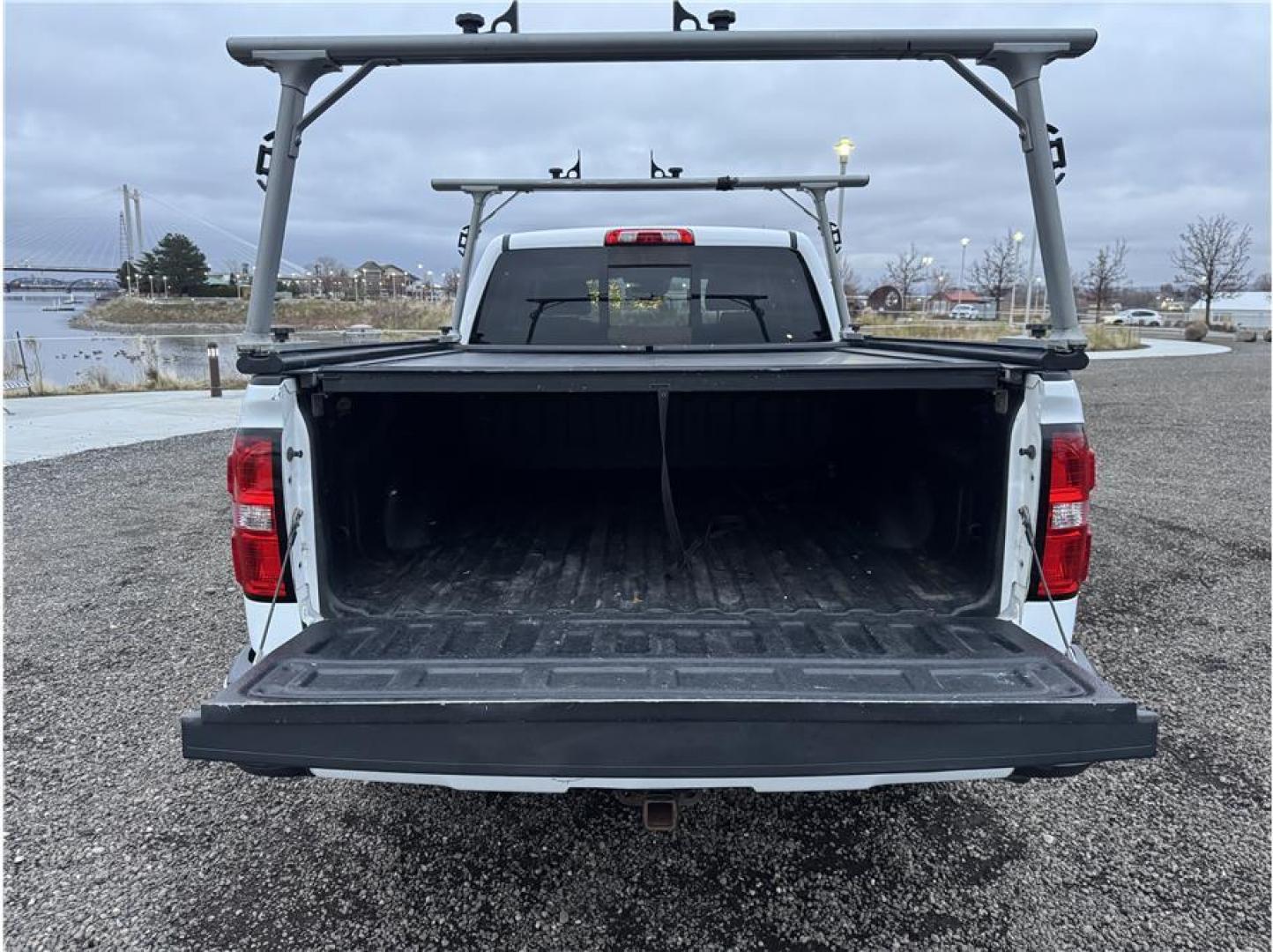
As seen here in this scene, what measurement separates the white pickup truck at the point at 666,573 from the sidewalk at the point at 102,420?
29.7 feet

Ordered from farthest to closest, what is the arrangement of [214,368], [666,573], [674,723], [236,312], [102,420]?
1. [236,312]
2. [214,368]
3. [102,420]
4. [666,573]
5. [674,723]

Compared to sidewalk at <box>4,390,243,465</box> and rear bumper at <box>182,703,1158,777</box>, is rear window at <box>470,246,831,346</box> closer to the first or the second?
rear bumper at <box>182,703,1158,777</box>

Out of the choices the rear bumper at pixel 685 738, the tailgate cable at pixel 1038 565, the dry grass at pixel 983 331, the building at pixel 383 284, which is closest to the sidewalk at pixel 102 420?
the rear bumper at pixel 685 738

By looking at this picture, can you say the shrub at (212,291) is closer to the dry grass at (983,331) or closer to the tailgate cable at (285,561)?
the dry grass at (983,331)

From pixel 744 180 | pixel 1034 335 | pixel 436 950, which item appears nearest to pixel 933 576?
pixel 1034 335

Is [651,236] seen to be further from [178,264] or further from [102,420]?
[178,264]

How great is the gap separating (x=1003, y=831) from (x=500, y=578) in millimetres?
1961

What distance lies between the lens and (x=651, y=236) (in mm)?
4246

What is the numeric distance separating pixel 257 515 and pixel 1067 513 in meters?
2.27

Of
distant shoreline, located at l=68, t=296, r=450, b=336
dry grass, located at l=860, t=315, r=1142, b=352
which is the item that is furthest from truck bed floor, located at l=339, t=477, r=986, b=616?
distant shoreline, located at l=68, t=296, r=450, b=336

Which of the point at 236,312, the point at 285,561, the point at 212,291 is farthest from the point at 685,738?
the point at 212,291

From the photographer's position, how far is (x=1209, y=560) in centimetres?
558

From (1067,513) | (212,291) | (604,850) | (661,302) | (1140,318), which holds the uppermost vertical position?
(212,291)

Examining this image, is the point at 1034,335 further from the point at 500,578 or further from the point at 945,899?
the point at 500,578
